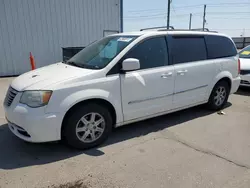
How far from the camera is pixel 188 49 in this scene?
4.27m

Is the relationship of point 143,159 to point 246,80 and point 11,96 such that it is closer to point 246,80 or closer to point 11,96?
point 11,96

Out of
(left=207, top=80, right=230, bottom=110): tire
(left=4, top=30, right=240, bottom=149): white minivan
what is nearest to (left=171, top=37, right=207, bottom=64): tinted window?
(left=4, top=30, right=240, bottom=149): white minivan

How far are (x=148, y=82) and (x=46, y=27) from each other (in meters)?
7.60

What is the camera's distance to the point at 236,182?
258 centimetres

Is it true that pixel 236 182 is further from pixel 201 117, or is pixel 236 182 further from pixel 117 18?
pixel 117 18

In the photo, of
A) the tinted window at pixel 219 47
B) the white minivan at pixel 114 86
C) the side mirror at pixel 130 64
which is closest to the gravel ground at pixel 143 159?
the white minivan at pixel 114 86

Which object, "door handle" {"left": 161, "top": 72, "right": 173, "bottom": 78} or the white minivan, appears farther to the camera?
"door handle" {"left": 161, "top": 72, "right": 173, "bottom": 78}

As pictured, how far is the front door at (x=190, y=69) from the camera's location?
406 cm

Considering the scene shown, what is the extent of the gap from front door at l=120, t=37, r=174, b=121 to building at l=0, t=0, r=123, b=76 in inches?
288

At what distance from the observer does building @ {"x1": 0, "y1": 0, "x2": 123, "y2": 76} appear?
29.3ft

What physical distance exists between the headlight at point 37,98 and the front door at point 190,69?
7.49 ft

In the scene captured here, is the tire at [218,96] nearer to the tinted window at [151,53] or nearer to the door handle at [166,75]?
the door handle at [166,75]

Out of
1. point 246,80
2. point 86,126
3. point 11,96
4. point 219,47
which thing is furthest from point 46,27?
point 246,80

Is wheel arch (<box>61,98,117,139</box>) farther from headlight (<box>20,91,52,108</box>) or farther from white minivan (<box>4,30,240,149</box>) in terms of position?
headlight (<box>20,91,52,108</box>)
